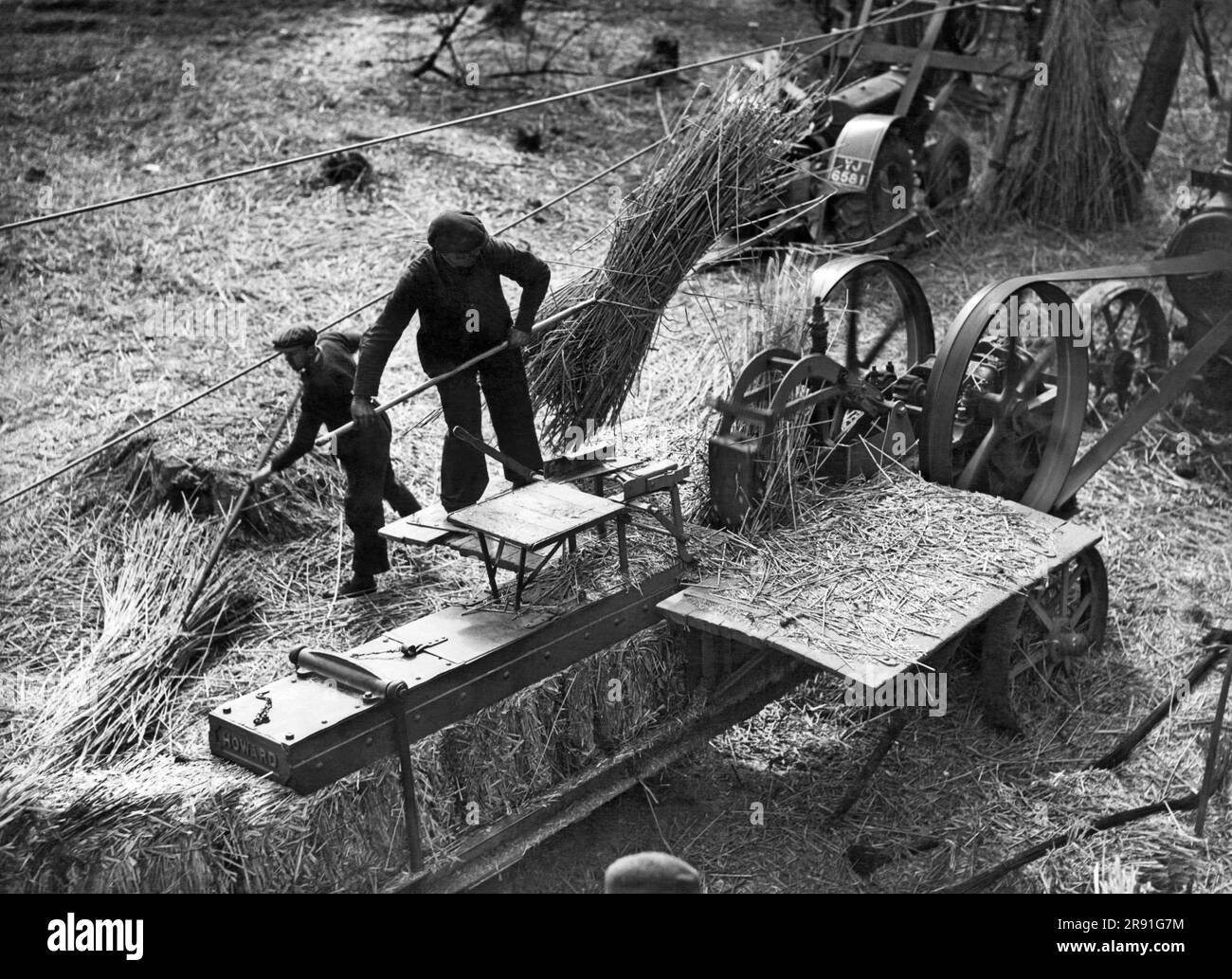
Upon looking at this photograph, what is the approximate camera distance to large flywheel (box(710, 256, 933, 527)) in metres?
5.92

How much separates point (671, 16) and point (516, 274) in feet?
26.7

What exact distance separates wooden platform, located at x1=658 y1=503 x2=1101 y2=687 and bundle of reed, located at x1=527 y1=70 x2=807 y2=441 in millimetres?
1075

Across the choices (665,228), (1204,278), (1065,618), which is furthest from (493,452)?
(1204,278)

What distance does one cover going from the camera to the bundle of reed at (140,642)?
5414mm

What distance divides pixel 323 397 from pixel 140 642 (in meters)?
1.26

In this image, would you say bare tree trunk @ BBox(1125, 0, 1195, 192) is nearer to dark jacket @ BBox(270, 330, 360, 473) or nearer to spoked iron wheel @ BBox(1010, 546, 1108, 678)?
spoked iron wheel @ BBox(1010, 546, 1108, 678)

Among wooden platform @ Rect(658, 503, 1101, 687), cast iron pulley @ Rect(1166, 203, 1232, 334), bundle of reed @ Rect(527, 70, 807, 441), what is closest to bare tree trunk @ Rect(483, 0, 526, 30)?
cast iron pulley @ Rect(1166, 203, 1232, 334)

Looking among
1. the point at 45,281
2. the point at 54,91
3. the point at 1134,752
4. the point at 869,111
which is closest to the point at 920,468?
the point at 1134,752

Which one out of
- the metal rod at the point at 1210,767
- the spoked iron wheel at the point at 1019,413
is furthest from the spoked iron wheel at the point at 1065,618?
the metal rod at the point at 1210,767
